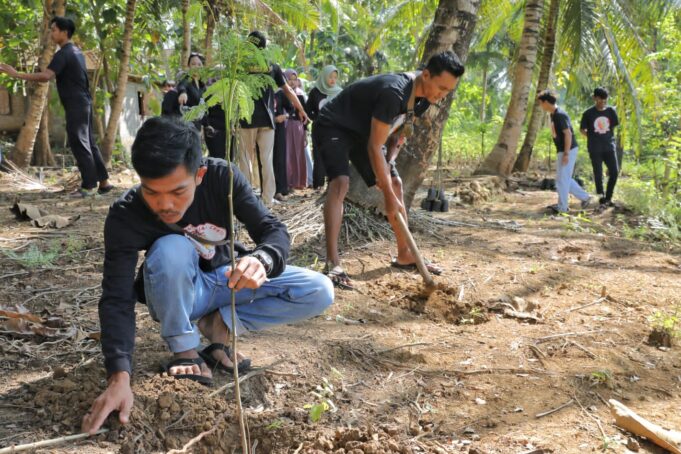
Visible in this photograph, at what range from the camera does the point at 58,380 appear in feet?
7.57

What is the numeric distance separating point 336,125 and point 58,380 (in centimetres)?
247

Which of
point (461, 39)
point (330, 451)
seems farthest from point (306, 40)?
point (330, 451)

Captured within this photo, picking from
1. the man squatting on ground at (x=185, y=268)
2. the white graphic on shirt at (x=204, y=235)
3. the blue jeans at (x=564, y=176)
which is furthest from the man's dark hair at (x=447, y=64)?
the blue jeans at (x=564, y=176)

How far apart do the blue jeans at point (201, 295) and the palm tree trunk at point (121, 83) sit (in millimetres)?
6479

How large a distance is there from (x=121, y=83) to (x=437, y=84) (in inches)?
230

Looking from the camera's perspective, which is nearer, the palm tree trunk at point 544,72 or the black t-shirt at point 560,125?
the black t-shirt at point 560,125

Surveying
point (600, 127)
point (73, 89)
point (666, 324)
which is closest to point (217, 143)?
point (73, 89)

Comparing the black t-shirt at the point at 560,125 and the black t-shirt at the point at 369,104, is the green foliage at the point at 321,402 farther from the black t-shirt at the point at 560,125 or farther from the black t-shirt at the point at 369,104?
the black t-shirt at the point at 560,125

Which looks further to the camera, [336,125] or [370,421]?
[336,125]

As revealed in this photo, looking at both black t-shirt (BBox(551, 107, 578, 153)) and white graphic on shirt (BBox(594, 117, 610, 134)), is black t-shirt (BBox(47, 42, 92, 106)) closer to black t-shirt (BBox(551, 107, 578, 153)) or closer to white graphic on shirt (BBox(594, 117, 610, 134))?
black t-shirt (BBox(551, 107, 578, 153))

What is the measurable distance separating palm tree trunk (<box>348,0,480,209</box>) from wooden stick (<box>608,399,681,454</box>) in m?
3.08

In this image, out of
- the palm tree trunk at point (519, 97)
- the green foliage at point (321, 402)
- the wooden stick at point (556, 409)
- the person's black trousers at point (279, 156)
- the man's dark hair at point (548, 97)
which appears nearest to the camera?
the green foliage at point (321, 402)

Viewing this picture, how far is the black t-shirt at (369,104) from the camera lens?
378 cm

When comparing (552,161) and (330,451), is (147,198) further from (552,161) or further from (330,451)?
(552,161)
